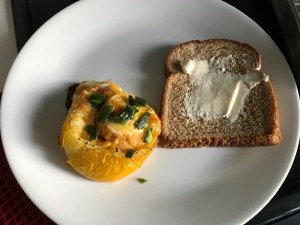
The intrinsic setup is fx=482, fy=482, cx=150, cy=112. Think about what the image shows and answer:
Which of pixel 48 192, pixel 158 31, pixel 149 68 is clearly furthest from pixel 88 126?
pixel 158 31

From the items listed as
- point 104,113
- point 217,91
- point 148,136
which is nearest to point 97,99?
point 104,113

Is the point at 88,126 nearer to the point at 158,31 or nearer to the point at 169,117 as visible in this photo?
the point at 169,117

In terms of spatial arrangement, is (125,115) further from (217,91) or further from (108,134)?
(217,91)

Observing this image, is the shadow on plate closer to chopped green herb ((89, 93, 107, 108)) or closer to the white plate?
the white plate

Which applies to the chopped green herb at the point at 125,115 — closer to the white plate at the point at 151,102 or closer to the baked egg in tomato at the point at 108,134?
the baked egg in tomato at the point at 108,134

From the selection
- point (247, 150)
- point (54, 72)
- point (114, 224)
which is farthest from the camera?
point (54, 72)

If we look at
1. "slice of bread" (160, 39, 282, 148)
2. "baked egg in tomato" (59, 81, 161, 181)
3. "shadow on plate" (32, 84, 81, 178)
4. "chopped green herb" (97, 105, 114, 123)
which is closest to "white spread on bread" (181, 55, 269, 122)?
"slice of bread" (160, 39, 282, 148)
